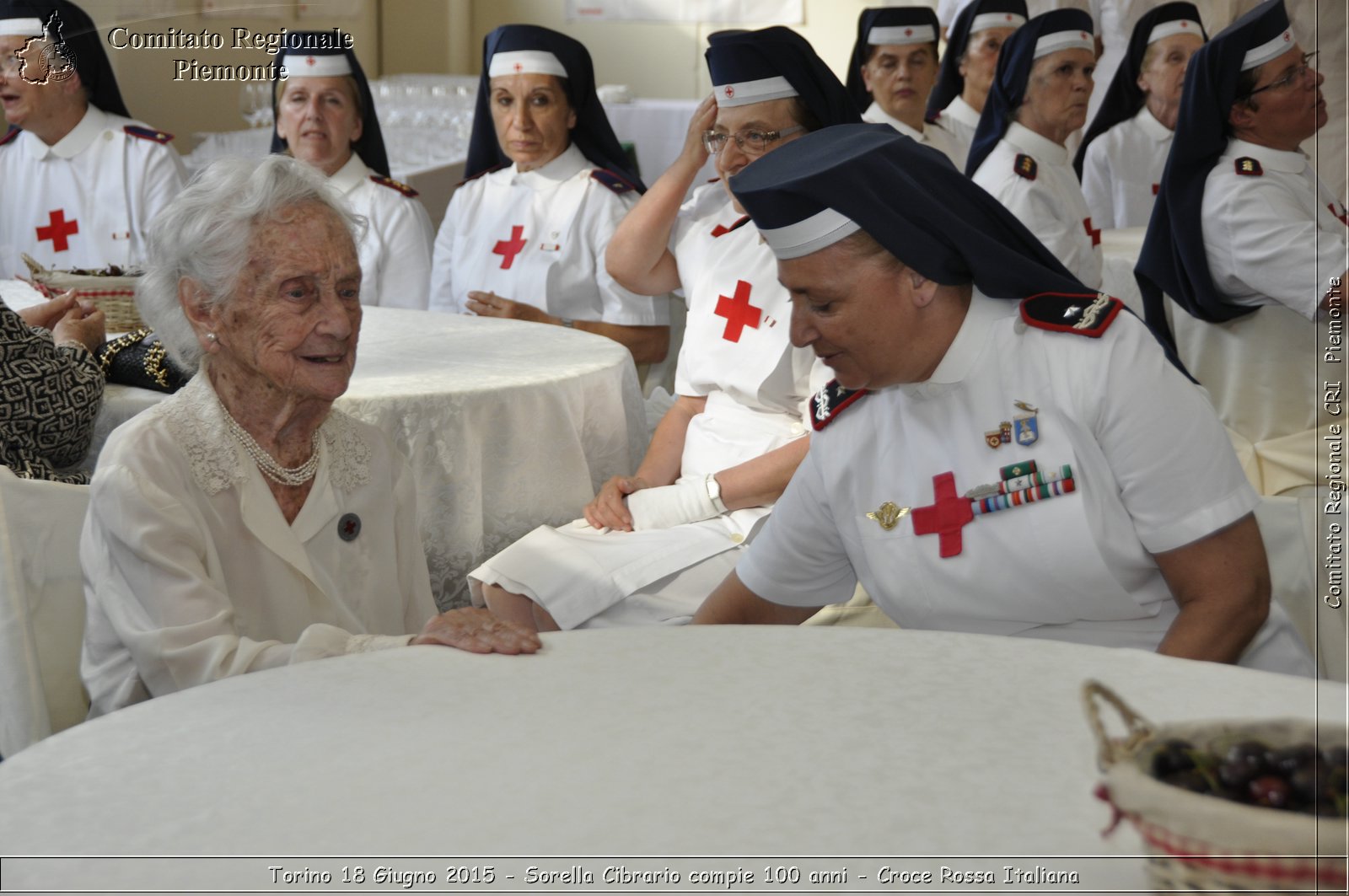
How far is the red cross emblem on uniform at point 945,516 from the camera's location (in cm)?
194

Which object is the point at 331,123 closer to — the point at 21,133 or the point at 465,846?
the point at 21,133

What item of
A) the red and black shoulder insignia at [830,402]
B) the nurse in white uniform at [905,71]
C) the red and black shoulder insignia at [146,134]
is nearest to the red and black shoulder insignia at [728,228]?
the red and black shoulder insignia at [830,402]

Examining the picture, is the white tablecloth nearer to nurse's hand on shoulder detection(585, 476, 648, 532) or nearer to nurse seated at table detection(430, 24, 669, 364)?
nurse's hand on shoulder detection(585, 476, 648, 532)

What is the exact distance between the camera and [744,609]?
2.10 metres

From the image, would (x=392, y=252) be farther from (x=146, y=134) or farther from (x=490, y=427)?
(x=490, y=427)

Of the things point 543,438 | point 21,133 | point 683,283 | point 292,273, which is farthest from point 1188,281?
point 21,133

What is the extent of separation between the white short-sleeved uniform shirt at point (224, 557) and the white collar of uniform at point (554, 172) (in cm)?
260

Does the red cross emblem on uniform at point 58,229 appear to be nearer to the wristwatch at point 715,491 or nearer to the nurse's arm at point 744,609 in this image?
the wristwatch at point 715,491

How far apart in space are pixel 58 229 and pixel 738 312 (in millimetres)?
3360

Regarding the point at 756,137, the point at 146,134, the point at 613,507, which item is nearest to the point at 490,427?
the point at 613,507

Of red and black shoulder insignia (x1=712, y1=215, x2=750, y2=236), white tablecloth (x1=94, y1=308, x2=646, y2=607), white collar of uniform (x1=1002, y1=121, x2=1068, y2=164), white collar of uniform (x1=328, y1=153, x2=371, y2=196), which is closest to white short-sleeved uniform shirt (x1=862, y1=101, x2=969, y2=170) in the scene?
white collar of uniform (x1=1002, y1=121, x2=1068, y2=164)

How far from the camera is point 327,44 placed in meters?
5.05

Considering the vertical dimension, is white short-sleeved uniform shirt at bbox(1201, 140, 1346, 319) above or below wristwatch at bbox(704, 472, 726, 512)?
above

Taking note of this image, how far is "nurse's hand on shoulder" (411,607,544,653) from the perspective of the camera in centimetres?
154
